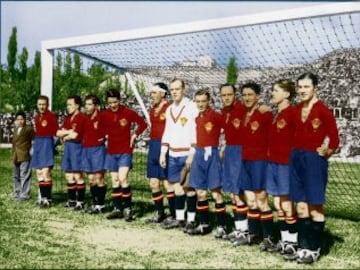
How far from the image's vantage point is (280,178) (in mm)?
4773

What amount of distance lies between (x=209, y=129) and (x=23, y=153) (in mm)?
3677

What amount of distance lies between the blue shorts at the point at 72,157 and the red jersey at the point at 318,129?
3.64 metres

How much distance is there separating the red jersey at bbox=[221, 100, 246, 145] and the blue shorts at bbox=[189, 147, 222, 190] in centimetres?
25

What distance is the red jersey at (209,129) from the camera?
5.49 metres

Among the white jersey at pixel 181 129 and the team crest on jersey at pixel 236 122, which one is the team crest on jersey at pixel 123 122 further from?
the team crest on jersey at pixel 236 122

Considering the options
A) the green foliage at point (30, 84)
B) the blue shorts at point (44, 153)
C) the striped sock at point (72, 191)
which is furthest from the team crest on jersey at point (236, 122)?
the green foliage at point (30, 84)

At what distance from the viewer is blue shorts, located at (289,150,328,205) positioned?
14.5 ft

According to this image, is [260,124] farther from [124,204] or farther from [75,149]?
[75,149]

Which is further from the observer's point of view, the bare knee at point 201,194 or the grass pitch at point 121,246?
the bare knee at point 201,194

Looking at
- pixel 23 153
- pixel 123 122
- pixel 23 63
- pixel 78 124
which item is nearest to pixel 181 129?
pixel 123 122

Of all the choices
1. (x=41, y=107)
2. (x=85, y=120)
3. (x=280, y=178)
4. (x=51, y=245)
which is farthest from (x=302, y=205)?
(x=41, y=107)

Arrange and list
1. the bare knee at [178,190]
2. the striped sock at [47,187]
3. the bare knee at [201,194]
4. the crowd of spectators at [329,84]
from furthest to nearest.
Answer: the crowd of spectators at [329,84] → the striped sock at [47,187] → the bare knee at [178,190] → the bare knee at [201,194]

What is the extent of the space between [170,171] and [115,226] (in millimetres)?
948

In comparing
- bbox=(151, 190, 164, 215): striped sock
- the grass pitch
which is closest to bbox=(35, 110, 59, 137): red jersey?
the grass pitch
